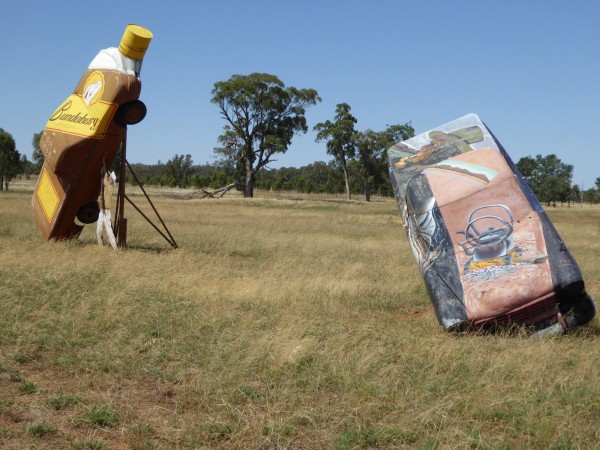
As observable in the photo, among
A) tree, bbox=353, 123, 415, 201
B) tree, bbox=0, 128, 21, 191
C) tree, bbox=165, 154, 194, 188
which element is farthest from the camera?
tree, bbox=165, 154, 194, 188

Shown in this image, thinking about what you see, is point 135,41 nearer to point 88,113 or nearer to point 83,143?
point 88,113

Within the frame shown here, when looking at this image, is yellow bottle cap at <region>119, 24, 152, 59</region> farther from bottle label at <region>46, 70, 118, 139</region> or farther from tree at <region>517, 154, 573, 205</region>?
tree at <region>517, 154, 573, 205</region>

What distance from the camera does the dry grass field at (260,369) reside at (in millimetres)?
4660

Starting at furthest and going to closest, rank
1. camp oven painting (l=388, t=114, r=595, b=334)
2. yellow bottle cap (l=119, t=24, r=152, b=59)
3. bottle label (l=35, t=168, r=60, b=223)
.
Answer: bottle label (l=35, t=168, r=60, b=223) → yellow bottle cap (l=119, t=24, r=152, b=59) → camp oven painting (l=388, t=114, r=595, b=334)

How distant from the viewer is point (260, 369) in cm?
599

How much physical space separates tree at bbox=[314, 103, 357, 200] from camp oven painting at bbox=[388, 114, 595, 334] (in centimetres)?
6394

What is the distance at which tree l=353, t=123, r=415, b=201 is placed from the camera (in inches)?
2896

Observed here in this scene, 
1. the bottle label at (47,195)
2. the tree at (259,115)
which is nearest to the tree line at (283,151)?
the tree at (259,115)

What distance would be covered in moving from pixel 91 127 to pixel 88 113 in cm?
35

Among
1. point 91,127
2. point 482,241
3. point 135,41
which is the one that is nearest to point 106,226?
point 91,127

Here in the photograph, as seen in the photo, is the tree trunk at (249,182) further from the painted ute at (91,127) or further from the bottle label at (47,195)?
the painted ute at (91,127)

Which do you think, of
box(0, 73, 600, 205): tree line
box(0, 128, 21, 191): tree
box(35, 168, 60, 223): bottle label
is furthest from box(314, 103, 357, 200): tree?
box(35, 168, 60, 223): bottle label

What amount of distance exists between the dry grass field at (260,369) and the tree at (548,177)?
74.5 m

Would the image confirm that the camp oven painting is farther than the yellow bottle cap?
No
